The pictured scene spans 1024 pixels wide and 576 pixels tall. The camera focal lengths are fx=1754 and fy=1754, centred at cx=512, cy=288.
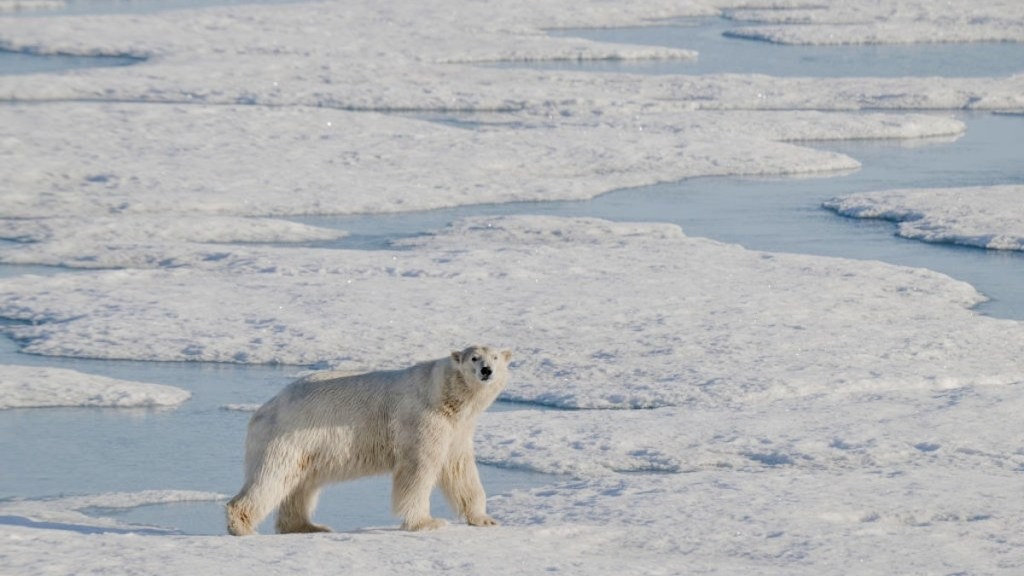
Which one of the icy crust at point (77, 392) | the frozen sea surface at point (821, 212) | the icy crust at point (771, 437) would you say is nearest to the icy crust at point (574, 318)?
the icy crust at point (771, 437)

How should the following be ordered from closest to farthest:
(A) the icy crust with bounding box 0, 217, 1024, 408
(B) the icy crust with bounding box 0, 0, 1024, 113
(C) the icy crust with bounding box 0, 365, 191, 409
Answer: (C) the icy crust with bounding box 0, 365, 191, 409, (A) the icy crust with bounding box 0, 217, 1024, 408, (B) the icy crust with bounding box 0, 0, 1024, 113

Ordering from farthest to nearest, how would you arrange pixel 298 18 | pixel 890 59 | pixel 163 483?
pixel 298 18, pixel 890 59, pixel 163 483

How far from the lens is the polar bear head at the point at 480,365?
557 centimetres

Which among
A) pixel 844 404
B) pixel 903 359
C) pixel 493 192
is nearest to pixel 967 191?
pixel 493 192

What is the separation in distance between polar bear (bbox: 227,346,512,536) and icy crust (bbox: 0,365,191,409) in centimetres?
229

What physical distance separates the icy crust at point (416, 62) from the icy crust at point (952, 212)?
5.16 metres

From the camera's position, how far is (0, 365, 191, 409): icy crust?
7.84 meters

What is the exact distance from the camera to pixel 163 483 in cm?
662

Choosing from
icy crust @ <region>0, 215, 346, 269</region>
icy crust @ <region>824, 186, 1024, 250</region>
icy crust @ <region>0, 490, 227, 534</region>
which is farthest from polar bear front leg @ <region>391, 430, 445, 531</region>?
icy crust @ <region>824, 186, 1024, 250</region>

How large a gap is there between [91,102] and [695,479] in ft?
42.0

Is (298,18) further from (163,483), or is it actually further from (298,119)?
(163,483)

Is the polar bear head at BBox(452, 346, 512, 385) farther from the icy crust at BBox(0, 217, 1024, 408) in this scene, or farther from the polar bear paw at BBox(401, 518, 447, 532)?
the icy crust at BBox(0, 217, 1024, 408)

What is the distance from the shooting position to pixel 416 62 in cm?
2147

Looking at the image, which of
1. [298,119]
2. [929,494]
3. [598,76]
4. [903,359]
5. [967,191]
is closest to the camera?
[929,494]
